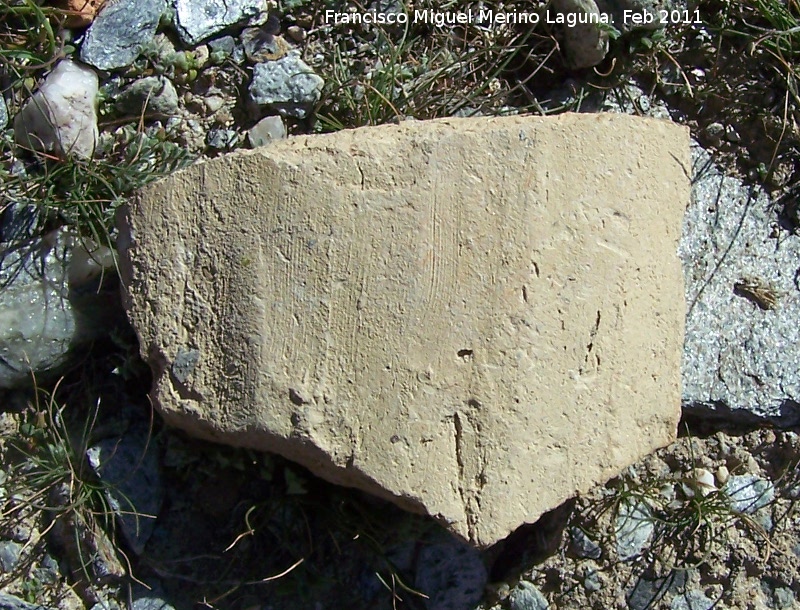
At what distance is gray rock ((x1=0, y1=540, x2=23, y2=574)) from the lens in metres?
2.31

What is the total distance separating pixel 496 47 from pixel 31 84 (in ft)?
4.01

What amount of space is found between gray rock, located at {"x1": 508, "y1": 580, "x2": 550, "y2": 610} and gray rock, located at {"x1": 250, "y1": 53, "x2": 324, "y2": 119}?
1353 millimetres

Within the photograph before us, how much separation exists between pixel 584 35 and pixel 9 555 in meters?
1.98

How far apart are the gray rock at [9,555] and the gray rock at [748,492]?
5.91 feet

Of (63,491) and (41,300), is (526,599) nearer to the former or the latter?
(63,491)

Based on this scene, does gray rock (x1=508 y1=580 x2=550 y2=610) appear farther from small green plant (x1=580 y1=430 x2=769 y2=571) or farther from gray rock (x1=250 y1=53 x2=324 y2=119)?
gray rock (x1=250 y1=53 x2=324 y2=119)

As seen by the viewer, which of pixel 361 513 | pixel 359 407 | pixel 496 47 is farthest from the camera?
pixel 496 47

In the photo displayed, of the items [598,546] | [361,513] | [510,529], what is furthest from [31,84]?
[598,546]

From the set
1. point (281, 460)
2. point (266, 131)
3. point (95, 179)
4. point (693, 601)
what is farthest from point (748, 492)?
point (95, 179)

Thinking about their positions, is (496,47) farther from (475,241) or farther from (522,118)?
(475,241)

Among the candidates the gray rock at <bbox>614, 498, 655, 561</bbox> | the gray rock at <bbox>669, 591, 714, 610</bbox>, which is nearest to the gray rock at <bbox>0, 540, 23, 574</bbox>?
the gray rock at <bbox>614, 498, 655, 561</bbox>

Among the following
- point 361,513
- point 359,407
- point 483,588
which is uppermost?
point 359,407

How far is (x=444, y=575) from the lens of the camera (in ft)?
7.64

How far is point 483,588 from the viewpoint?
2.36 metres
